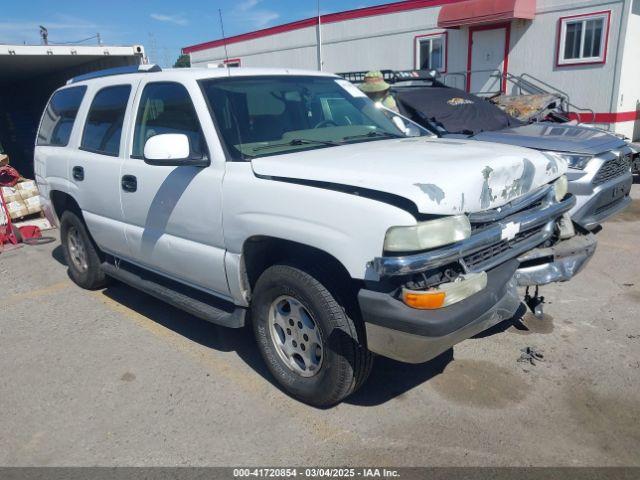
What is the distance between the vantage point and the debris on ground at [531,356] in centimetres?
373

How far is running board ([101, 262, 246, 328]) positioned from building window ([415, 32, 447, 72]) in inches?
535

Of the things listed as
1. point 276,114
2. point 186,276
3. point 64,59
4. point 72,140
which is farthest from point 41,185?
point 64,59

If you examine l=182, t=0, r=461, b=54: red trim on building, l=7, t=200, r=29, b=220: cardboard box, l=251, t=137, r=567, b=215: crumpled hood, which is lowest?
l=7, t=200, r=29, b=220: cardboard box

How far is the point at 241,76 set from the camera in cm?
384

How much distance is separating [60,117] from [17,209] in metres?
3.53

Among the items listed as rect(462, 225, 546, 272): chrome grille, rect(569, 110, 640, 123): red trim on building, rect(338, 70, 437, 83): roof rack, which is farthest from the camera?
rect(569, 110, 640, 123): red trim on building

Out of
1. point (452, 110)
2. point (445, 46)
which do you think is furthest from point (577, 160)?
point (445, 46)

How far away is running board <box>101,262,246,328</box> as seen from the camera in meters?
3.58

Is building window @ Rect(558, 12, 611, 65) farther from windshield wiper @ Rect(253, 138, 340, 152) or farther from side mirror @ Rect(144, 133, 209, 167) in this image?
side mirror @ Rect(144, 133, 209, 167)

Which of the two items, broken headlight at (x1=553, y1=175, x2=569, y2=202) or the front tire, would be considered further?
broken headlight at (x1=553, y1=175, x2=569, y2=202)

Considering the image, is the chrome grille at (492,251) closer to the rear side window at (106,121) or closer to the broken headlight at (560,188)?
the broken headlight at (560,188)

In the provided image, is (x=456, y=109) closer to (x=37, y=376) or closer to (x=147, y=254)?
(x=147, y=254)

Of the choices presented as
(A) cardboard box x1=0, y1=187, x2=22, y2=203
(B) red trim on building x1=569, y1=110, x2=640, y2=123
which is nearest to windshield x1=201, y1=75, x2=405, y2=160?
(A) cardboard box x1=0, y1=187, x2=22, y2=203

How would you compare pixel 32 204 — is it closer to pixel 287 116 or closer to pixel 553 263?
pixel 287 116
